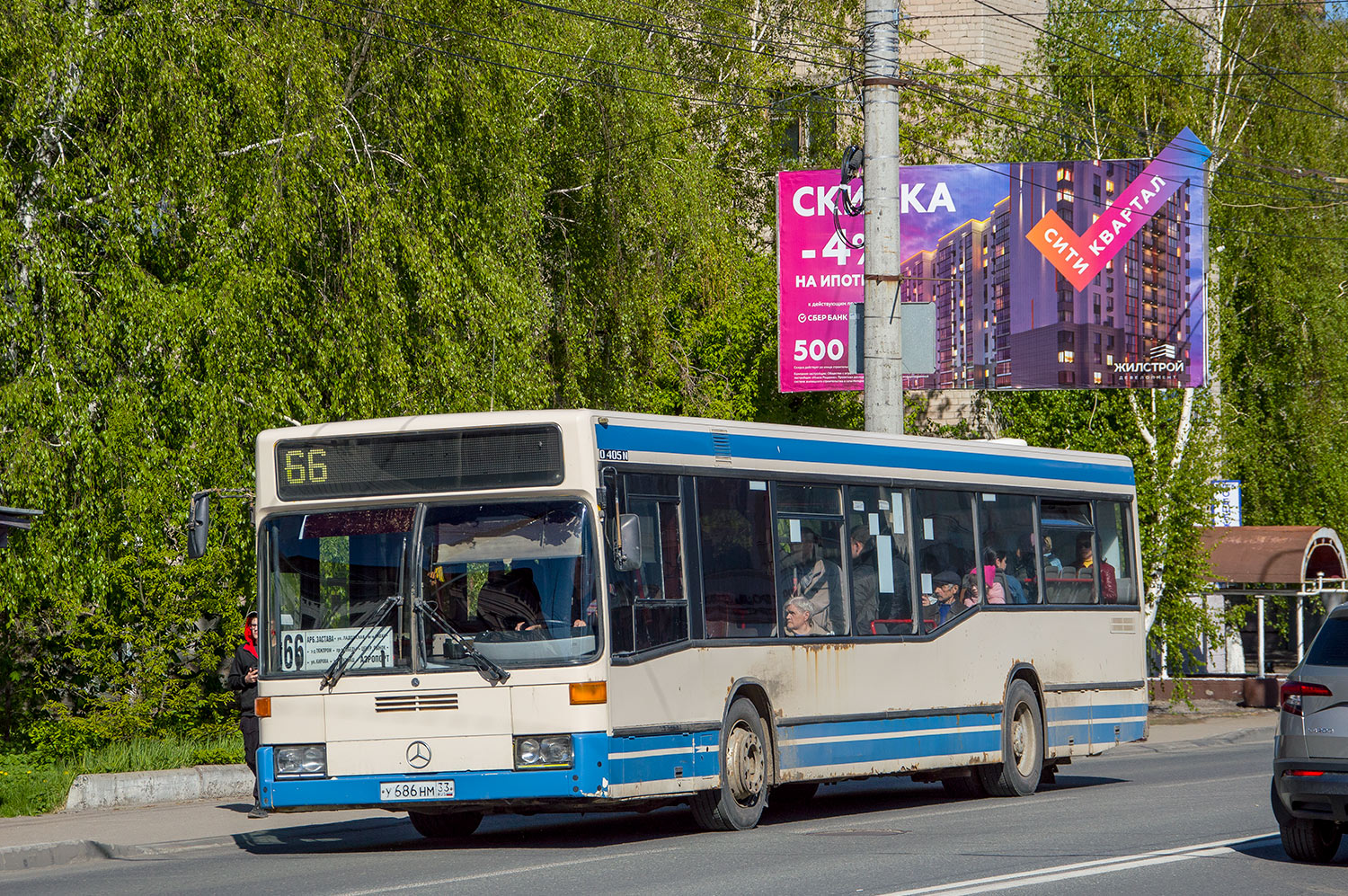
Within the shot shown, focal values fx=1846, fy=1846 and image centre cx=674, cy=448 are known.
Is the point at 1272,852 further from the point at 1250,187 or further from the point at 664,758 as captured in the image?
the point at 1250,187

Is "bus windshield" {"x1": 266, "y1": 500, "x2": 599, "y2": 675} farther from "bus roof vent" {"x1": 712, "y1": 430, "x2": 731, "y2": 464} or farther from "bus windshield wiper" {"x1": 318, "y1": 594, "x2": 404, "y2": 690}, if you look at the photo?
"bus roof vent" {"x1": 712, "y1": 430, "x2": 731, "y2": 464}

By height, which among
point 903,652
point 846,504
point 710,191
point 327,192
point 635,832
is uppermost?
point 710,191

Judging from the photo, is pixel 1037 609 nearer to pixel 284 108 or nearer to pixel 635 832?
pixel 635 832

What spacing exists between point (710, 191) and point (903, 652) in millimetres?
13056

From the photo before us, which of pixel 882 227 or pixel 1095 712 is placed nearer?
pixel 1095 712

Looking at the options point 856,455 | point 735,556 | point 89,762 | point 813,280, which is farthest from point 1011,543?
point 813,280

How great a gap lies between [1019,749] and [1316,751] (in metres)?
6.69

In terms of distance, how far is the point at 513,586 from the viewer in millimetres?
11742

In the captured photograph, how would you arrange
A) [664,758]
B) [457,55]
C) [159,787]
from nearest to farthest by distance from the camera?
1. [664,758]
2. [159,787]
3. [457,55]

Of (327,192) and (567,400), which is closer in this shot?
(327,192)

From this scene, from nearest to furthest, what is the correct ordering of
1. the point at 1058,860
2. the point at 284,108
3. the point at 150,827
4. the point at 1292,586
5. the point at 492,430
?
the point at 1058,860, the point at 492,430, the point at 150,827, the point at 284,108, the point at 1292,586

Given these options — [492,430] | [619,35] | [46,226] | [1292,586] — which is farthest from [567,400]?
[1292,586]

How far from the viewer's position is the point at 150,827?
1480 cm

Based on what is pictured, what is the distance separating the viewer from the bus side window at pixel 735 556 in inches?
515
